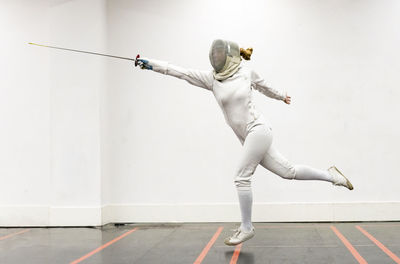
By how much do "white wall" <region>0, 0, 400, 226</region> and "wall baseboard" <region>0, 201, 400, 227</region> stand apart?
0.04 ft

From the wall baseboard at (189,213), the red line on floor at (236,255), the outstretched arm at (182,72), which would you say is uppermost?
the outstretched arm at (182,72)

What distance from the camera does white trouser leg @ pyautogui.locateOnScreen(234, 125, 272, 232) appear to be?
3.92 m

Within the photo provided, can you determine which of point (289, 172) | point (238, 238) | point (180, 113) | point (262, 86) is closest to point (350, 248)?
point (289, 172)

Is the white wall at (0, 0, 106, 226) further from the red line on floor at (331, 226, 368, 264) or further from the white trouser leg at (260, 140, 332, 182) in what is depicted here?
the red line on floor at (331, 226, 368, 264)

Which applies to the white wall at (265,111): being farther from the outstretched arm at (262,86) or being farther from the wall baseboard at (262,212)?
the outstretched arm at (262,86)

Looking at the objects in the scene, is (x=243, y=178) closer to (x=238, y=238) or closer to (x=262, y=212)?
(x=238, y=238)

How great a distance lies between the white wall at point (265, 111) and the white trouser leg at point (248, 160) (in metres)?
2.10

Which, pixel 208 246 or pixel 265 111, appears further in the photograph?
pixel 265 111

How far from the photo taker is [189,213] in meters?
6.11

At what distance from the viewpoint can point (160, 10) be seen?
20.8 ft

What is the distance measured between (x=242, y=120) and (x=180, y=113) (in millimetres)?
2344

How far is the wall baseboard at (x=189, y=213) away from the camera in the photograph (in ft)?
19.3

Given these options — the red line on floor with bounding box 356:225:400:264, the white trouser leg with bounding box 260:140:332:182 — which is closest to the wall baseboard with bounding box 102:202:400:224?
the red line on floor with bounding box 356:225:400:264

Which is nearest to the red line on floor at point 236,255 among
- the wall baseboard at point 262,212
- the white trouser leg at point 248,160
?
the white trouser leg at point 248,160
